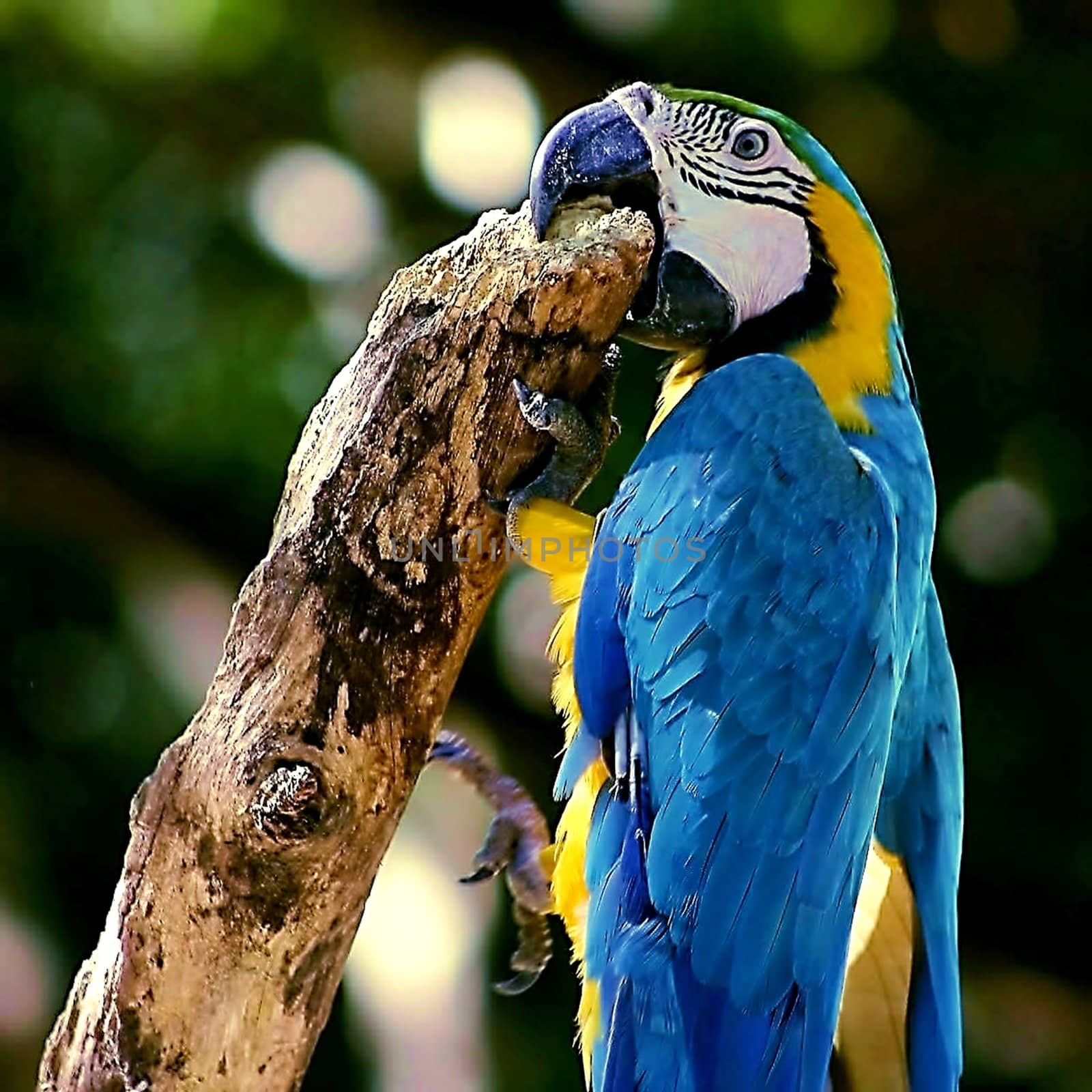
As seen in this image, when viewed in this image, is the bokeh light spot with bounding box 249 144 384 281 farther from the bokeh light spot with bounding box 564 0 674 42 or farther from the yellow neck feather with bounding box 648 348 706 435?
the yellow neck feather with bounding box 648 348 706 435

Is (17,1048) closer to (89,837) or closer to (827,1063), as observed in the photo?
(89,837)

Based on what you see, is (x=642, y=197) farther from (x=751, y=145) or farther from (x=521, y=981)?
(x=521, y=981)

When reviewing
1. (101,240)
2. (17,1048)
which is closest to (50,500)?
(101,240)

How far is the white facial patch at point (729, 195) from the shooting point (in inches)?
40.9

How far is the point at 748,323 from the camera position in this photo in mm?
1066

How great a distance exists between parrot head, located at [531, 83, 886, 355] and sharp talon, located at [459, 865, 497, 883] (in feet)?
1.58

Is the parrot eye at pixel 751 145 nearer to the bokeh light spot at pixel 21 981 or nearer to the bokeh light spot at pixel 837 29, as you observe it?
the bokeh light spot at pixel 837 29

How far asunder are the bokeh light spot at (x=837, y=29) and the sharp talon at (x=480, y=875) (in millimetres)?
1176

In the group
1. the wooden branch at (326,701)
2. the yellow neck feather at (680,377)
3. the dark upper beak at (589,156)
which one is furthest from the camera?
the yellow neck feather at (680,377)

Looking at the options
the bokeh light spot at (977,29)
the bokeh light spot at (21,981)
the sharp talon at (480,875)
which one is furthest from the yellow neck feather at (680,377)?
the bokeh light spot at (21,981)

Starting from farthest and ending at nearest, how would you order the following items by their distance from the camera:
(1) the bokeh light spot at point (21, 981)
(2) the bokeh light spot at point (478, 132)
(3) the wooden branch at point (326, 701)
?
1. (2) the bokeh light spot at point (478, 132)
2. (1) the bokeh light spot at point (21, 981)
3. (3) the wooden branch at point (326, 701)

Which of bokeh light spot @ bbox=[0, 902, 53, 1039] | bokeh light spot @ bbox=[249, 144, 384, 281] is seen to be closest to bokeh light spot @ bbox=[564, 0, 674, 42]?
bokeh light spot @ bbox=[249, 144, 384, 281]

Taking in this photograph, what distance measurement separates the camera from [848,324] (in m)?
1.05

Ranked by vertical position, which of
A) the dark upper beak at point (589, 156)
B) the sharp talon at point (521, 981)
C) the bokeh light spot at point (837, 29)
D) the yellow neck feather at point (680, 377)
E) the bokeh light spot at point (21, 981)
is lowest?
the sharp talon at point (521, 981)
